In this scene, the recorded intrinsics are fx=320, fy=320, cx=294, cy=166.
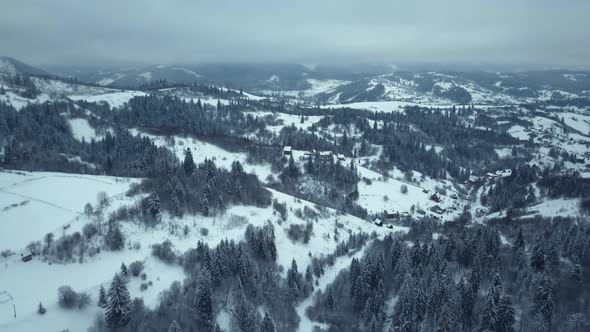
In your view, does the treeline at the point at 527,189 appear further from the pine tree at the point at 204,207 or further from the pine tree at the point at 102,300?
the pine tree at the point at 102,300

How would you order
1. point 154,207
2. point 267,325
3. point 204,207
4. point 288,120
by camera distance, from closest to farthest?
point 267,325 → point 154,207 → point 204,207 → point 288,120

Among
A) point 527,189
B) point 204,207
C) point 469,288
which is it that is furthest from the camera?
point 527,189

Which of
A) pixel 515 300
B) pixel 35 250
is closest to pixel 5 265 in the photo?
pixel 35 250

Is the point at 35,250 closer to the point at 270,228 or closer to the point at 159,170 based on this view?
the point at 159,170

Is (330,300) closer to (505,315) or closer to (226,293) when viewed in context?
(226,293)

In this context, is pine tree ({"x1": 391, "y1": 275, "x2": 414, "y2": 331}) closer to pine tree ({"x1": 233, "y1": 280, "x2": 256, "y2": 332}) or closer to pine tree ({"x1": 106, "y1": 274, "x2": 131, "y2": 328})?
pine tree ({"x1": 233, "y1": 280, "x2": 256, "y2": 332})

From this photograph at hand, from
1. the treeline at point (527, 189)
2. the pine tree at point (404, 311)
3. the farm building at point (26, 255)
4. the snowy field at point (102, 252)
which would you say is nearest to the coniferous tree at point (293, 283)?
the snowy field at point (102, 252)

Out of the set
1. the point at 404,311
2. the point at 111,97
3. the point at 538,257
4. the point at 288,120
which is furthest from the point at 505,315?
the point at 111,97
